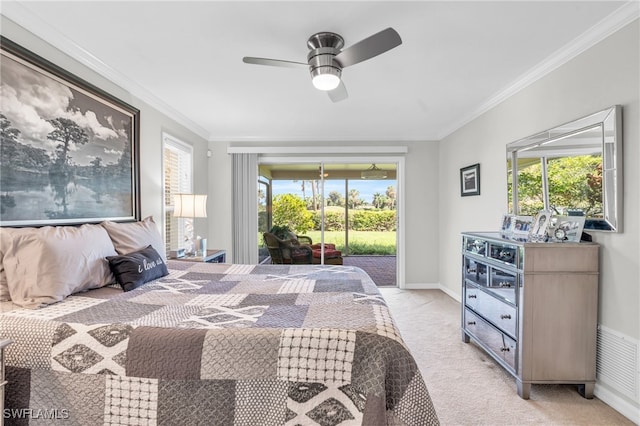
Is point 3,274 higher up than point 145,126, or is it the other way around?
point 145,126

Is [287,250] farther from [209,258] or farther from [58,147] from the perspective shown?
[58,147]

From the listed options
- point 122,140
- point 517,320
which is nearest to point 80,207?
point 122,140

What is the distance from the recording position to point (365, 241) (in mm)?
5418

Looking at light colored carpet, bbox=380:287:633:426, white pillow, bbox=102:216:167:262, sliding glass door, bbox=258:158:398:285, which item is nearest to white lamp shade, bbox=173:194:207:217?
white pillow, bbox=102:216:167:262

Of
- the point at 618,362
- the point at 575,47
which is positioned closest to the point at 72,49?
the point at 575,47

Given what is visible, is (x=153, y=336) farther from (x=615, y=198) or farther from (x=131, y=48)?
(x=615, y=198)

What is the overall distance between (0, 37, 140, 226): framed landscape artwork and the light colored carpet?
9.40 ft

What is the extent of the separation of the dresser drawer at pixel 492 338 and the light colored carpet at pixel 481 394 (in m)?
0.16

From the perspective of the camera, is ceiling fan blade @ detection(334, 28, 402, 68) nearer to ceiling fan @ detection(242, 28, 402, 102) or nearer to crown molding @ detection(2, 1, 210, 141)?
ceiling fan @ detection(242, 28, 402, 102)

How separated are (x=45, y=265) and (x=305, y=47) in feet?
6.89

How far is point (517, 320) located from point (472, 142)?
2.42 m

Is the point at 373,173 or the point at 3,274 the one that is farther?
the point at 373,173

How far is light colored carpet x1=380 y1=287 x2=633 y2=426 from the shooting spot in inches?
76.5

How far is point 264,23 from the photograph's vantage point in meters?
2.01
